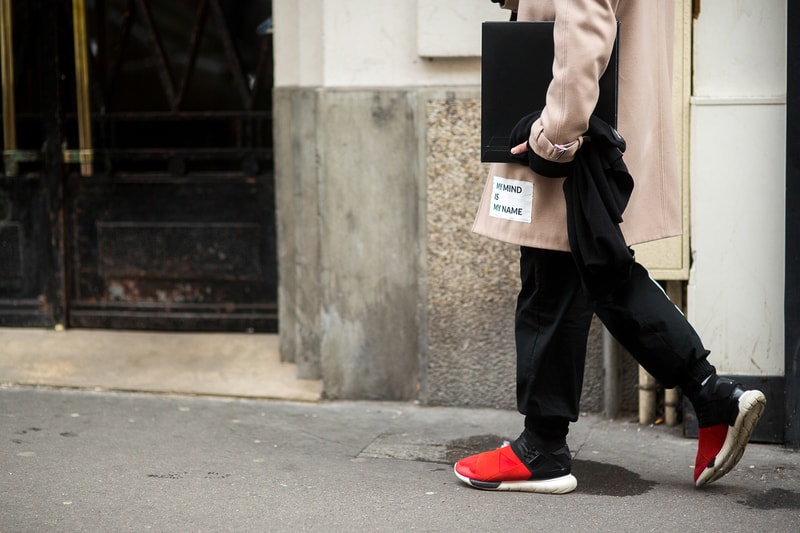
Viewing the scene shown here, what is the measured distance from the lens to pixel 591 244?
10.6 feet

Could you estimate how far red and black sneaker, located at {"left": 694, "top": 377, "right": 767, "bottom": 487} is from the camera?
11.1 feet

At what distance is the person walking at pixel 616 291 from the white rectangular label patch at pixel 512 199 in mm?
20

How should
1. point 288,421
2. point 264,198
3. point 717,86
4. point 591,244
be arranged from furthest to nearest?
point 264,198 → point 288,421 → point 717,86 → point 591,244

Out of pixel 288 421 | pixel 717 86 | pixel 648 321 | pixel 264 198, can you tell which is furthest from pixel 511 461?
pixel 264 198

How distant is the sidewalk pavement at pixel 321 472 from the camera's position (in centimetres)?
333

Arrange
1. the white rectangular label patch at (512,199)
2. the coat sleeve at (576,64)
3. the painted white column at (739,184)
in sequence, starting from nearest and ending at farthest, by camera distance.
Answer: the coat sleeve at (576,64)
the white rectangular label patch at (512,199)
the painted white column at (739,184)

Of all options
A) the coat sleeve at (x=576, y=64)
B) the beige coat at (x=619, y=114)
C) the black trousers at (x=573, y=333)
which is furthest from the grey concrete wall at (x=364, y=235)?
the coat sleeve at (x=576, y=64)

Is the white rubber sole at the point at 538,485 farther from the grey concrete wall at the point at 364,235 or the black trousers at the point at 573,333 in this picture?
the grey concrete wall at the point at 364,235

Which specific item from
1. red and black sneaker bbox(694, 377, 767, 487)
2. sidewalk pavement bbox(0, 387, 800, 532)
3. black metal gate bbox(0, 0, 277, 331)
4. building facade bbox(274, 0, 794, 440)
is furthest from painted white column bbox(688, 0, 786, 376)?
black metal gate bbox(0, 0, 277, 331)

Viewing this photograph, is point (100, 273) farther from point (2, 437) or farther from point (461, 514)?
point (461, 514)

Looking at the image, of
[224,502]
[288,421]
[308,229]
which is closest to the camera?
[224,502]

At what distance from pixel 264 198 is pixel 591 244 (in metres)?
2.64

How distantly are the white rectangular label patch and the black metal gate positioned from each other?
229 cm

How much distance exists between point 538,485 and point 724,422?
0.60 meters
